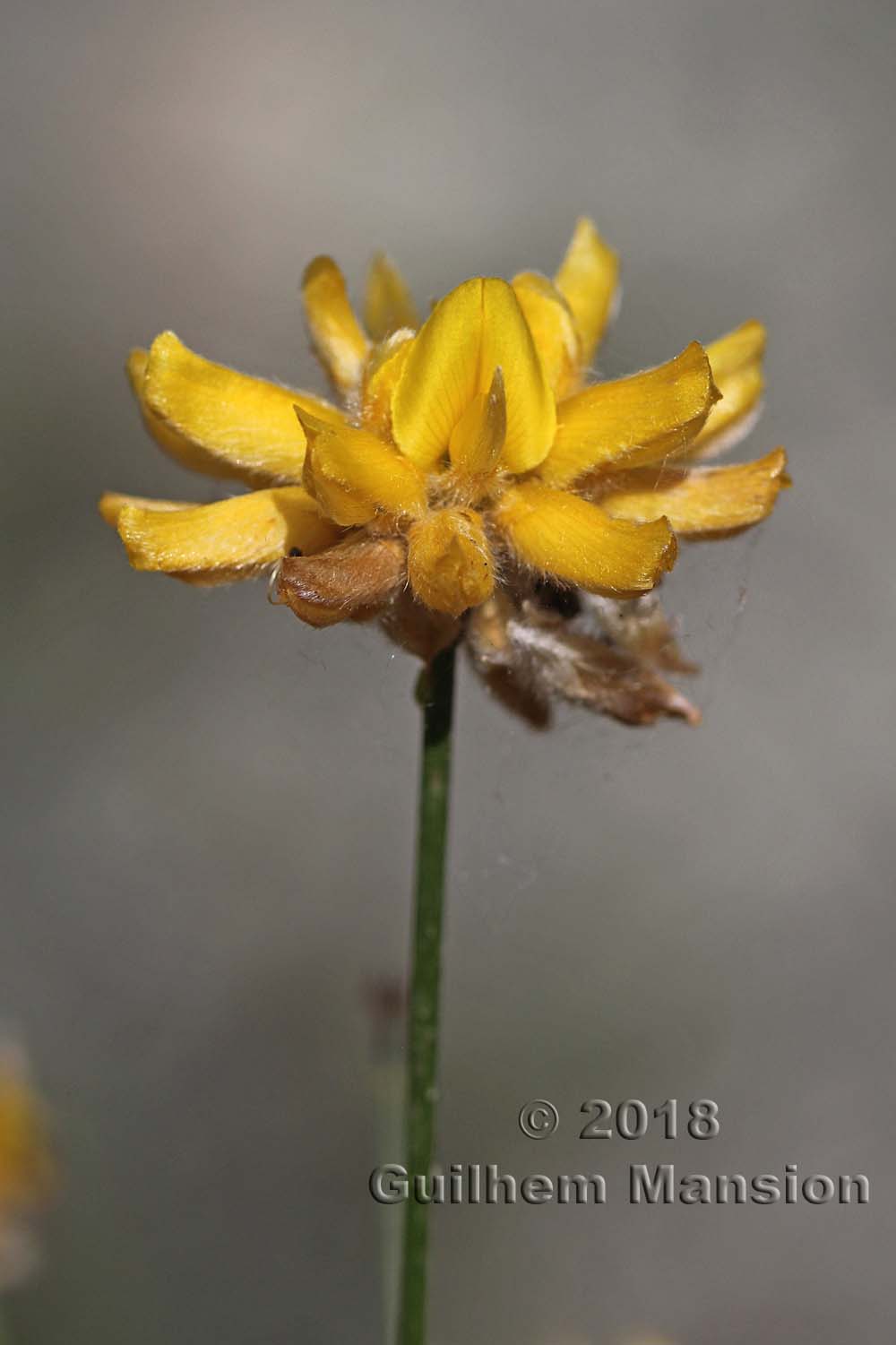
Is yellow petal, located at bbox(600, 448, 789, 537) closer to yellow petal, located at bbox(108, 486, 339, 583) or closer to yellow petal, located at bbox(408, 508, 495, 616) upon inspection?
yellow petal, located at bbox(408, 508, 495, 616)

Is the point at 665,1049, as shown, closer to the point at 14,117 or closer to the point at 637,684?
the point at 637,684

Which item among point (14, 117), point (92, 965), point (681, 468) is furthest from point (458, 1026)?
point (14, 117)

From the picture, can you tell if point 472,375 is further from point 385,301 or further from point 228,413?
point 385,301

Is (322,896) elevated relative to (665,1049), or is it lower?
elevated
